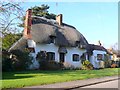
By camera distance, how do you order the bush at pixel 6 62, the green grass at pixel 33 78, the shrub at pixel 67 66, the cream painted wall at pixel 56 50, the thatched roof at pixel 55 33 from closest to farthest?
the green grass at pixel 33 78 < the bush at pixel 6 62 < the cream painted wall at pixel 56 50 < the thatched roof at pixel 55 33 < the shrub at pixel 67 66

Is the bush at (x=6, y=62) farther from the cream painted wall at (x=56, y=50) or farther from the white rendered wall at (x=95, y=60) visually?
the white rendered wall at (x=95, y=60)

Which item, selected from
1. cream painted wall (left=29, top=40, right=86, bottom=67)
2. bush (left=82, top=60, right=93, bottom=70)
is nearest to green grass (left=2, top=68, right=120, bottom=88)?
cream painted wall (left=29, top=40, right=86, bottom=67)

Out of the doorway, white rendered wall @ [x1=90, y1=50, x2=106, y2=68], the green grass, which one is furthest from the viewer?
white rendered wall @ [x1=90, y1=50, x2=106, y2=68]

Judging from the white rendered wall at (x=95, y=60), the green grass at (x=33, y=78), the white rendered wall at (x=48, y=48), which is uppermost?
the white rendered wall at (x=48, y=48)

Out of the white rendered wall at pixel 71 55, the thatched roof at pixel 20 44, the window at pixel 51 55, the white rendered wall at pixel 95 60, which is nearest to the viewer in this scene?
the thatched roof at pixel 20 44

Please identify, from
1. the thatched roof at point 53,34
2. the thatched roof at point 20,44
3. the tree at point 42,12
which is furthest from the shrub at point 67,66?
the tree at point 42,12

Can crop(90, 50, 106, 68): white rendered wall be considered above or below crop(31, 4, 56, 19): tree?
below

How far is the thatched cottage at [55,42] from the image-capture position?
131 ft

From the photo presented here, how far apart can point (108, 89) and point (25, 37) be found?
25222 mm

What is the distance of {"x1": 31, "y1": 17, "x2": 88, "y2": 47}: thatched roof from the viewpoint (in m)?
41.1

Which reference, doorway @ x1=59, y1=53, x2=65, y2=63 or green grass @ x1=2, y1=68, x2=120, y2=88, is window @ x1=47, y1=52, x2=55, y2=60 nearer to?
doorway @ x1=59, y1=53, x2=65, y2=63

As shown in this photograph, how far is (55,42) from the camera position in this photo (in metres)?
42.5

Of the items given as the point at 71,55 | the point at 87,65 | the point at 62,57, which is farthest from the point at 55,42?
the point at 87,65

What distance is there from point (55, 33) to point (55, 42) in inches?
62.0
